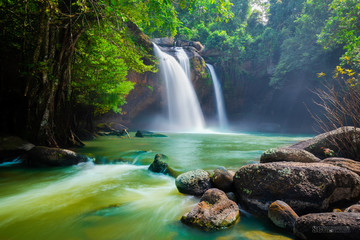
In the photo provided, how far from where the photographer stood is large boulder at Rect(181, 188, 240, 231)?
7.95 feet

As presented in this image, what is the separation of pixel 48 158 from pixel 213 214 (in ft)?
16.2

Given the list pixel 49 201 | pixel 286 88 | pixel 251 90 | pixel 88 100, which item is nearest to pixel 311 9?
pixel 286 88

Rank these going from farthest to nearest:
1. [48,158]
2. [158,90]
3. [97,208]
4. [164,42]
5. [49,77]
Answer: [164,42] < [158,90] < [49,77] < [48,158] < [97,208]

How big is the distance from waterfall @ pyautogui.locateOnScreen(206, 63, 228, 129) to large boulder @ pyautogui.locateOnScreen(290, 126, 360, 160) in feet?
64.9

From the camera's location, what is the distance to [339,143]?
512 centimetres

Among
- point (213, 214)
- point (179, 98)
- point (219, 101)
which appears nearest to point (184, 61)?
point (179, 98)

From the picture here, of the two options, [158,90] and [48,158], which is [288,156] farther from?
[158,90]

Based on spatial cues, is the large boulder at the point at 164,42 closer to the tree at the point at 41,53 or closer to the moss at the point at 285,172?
the tree at the point at 41,53

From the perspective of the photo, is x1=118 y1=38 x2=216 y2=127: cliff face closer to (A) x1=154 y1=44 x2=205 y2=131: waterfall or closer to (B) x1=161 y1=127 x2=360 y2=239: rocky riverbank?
(A) x1=154 y1=44 x2=205 y2=131: waterfall

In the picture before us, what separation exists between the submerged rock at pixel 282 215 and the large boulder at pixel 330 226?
0.20 m

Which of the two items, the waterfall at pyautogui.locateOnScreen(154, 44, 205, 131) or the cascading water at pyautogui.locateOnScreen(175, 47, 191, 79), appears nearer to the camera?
the waterfall at pyautogui.locateOnScreen(154, 44, 205, 131)

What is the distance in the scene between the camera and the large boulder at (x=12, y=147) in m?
5.42

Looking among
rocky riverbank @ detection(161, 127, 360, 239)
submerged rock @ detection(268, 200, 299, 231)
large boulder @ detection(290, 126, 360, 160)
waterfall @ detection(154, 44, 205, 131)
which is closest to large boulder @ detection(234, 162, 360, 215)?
rocky riverbank @ detection(161, 127, 360, 239)

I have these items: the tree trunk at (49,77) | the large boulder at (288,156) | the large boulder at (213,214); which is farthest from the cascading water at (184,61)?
the large boulder at (213,214)
